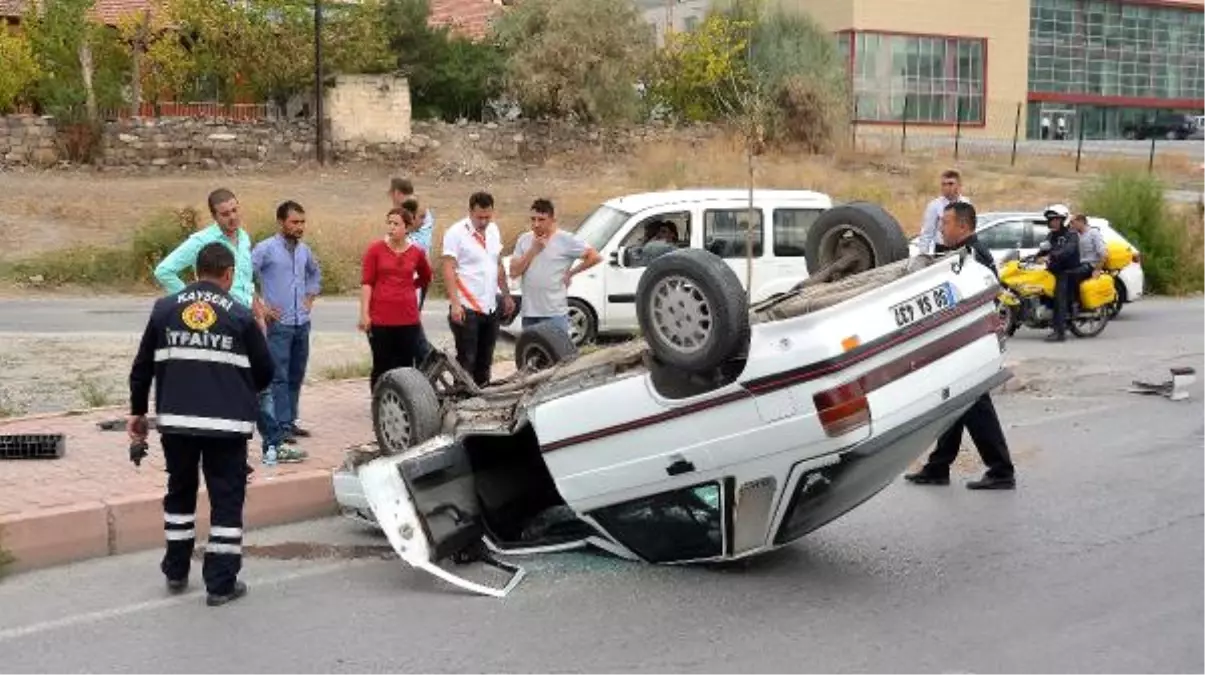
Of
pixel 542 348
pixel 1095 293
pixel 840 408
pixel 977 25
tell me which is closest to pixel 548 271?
pixel 542 348

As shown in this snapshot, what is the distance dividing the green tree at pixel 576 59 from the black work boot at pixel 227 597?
115 ft

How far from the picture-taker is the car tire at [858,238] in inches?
262

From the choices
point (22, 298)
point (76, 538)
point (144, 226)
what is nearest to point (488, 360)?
point (76, 538)

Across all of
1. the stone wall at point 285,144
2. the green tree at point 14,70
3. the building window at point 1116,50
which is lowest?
the stone wall at point 285,144

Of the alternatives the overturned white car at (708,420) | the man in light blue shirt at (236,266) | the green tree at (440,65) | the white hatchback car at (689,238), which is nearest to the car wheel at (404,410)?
the overturned white car at (708,420)

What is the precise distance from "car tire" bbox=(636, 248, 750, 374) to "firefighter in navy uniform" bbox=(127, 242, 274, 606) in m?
1.75

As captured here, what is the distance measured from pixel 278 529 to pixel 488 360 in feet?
8.95

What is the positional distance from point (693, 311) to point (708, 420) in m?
0.44

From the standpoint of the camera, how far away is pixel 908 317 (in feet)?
18.8

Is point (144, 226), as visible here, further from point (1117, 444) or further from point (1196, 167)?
point (1196, 167)

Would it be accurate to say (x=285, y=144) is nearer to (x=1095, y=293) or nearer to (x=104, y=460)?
(x=1095, y=293)

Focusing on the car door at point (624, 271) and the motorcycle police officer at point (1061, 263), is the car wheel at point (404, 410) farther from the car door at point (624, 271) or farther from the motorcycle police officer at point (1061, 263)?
the motorcycle police officer at point (1061, 263)

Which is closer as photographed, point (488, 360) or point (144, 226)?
point (488, 360)

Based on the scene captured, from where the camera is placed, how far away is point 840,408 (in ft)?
17.7
